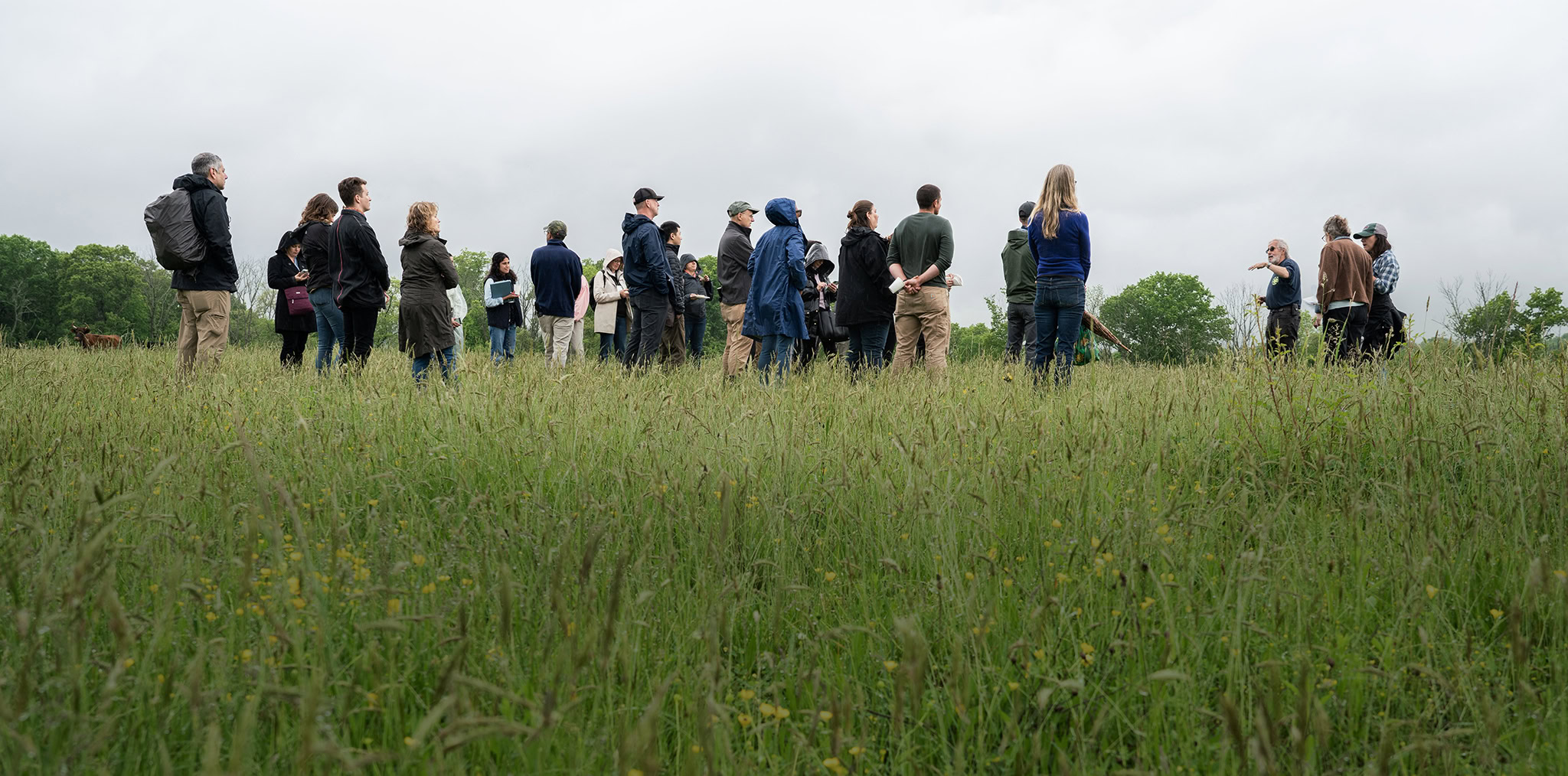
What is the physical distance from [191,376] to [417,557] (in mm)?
6702

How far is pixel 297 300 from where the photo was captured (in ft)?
28.3

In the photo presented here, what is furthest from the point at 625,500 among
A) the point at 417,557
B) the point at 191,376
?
the point at 191,376

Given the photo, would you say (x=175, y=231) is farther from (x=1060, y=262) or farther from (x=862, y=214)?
(x=1060, y=262)

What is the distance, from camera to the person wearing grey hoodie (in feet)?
31.0

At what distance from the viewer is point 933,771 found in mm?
1957

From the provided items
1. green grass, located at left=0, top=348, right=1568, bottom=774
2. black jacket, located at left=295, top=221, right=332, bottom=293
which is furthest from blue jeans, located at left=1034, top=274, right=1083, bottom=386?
black jacket, located at left=295, top=221, right=332, bottom=293

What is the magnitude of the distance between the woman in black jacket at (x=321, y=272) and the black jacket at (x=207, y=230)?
61cm

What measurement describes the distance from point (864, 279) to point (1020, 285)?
193 cm

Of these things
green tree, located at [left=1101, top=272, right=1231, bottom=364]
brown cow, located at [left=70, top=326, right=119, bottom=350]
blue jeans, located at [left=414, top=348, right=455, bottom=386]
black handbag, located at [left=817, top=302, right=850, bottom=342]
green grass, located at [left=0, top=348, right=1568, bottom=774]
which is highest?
green tree, located at [left=1101, top=272, right=1231, bottom=364]

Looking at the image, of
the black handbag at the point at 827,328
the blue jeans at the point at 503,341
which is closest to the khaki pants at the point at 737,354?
the black handbag at the point at 827,328

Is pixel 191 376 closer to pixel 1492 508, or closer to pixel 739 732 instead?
pixel 739 732

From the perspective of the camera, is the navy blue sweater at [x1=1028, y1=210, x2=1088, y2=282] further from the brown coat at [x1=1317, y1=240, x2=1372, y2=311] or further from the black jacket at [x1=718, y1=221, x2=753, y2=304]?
the black jacket at [x1=718, y1=221, x2=753, y2=304]

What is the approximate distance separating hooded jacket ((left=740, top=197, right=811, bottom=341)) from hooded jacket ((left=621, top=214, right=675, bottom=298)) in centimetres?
131

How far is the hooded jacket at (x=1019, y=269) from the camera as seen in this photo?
9430 mm
